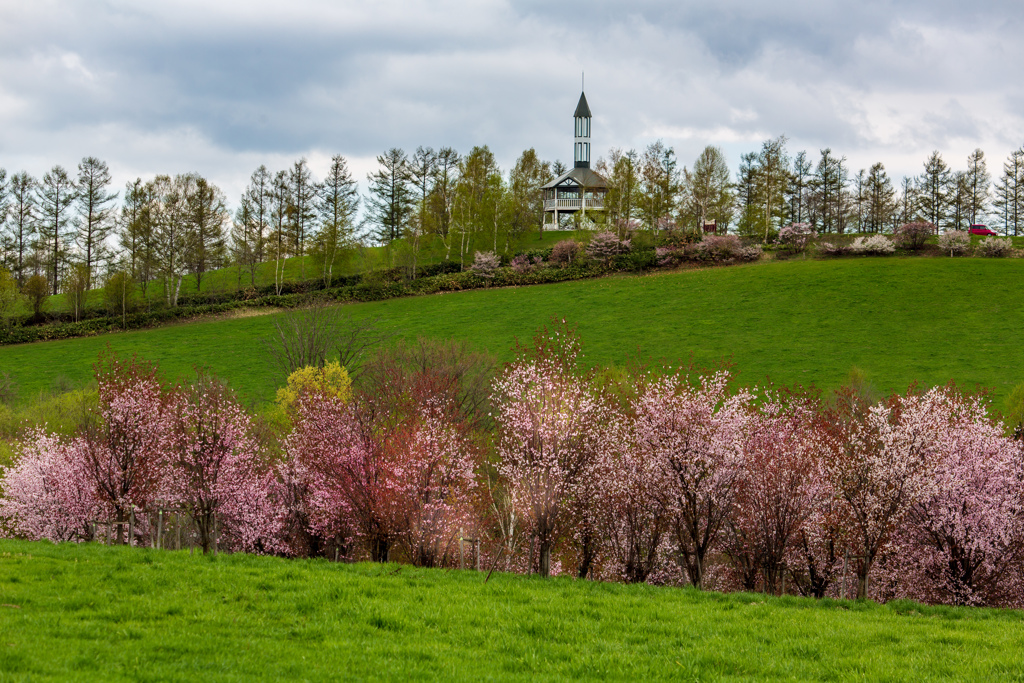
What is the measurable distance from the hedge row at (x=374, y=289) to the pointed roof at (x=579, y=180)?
30.6m

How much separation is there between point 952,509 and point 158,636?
65.4ft

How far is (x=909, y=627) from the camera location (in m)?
13.7

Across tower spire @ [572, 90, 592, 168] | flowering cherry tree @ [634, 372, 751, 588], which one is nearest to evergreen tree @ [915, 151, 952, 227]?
tower spire @ [572, 90, 592, 168]

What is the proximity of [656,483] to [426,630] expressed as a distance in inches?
427

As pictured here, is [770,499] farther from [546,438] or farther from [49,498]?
[49,498]

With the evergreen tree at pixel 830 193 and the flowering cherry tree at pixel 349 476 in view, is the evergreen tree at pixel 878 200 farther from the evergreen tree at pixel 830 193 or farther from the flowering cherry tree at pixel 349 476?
the flowering cherry tree at pixel 349 476

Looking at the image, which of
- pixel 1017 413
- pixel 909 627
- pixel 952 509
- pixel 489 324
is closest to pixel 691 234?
pixel 489 324

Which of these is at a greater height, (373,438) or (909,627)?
(373,438)

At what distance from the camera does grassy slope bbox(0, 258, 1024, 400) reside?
49128mm

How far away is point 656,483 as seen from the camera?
2172 centimetres

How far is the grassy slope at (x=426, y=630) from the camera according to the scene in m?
10.3

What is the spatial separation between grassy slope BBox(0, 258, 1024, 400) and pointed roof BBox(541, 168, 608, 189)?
34635mm

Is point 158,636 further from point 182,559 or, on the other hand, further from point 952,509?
point 952,509

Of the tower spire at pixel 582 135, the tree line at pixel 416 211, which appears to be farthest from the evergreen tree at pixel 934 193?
the tower spire at pixel 582 135
